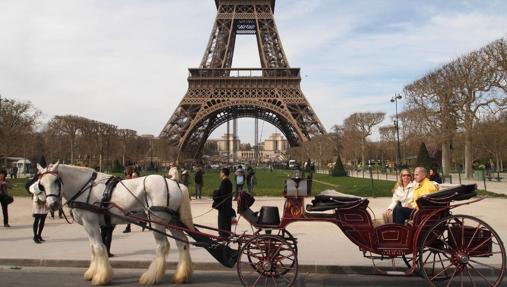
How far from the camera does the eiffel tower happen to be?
2308 inches

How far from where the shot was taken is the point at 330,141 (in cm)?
6091

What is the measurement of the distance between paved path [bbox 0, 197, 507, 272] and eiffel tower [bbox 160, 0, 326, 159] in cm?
4355

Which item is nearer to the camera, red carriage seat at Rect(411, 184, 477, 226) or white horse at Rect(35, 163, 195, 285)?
red carriage seat at Rect(411, 184, 477, 226)

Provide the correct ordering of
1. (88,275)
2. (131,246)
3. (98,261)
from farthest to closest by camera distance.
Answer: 1. (131,246)
2. (88,275)
3. (98,261)

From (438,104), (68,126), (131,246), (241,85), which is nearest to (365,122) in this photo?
(241,85)

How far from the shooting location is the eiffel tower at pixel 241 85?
58625mm

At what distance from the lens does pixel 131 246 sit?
33.7 feet

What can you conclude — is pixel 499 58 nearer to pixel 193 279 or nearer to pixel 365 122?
pixel 193 279

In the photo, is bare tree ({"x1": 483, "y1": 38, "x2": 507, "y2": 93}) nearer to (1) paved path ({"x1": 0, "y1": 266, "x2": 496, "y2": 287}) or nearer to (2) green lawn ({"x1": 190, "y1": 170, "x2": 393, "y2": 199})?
(2) green lawn ({"x1": 190, "y1": 170, "x2": 393, "y2": 199})

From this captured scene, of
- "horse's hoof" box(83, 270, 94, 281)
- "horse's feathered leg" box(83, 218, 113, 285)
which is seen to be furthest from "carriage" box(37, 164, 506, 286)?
"horse's hoof" box(83, 270, 94, 281)

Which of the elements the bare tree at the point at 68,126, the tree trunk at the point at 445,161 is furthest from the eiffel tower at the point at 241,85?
the tree trunk at the point at 445,161

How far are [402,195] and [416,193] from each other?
0.32m

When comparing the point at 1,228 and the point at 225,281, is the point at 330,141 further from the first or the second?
the point at 225,281

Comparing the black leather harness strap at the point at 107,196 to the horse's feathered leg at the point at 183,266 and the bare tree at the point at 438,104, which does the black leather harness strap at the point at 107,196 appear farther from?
the bare tree at the point at 438,104
